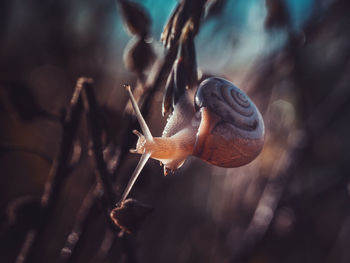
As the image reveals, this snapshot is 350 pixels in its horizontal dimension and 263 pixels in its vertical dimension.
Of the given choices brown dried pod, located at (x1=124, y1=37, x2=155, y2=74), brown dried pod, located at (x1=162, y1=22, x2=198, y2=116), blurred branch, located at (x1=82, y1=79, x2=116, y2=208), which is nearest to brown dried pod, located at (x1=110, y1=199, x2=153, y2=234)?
blurred branch, located at (x1=82, y1=79, x2=116, y2=208)

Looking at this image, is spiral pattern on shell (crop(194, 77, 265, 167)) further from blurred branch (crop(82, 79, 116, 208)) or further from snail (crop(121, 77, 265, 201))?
blurred branch (crop(82, 79, 116, 208))

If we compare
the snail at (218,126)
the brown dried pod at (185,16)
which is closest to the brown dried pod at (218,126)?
the snail at (218,126)

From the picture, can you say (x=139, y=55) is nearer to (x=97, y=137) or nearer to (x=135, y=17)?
(x=135, y=17)

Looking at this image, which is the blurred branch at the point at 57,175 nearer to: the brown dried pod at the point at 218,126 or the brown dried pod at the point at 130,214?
the brown dried pod at the point at 218,126

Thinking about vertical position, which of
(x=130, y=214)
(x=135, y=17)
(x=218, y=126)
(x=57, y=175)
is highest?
(x=135, y=17)

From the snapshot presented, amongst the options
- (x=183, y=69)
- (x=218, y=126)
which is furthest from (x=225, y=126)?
(x=183, y=69)

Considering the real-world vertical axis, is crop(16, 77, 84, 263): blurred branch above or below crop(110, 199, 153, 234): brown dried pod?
below
